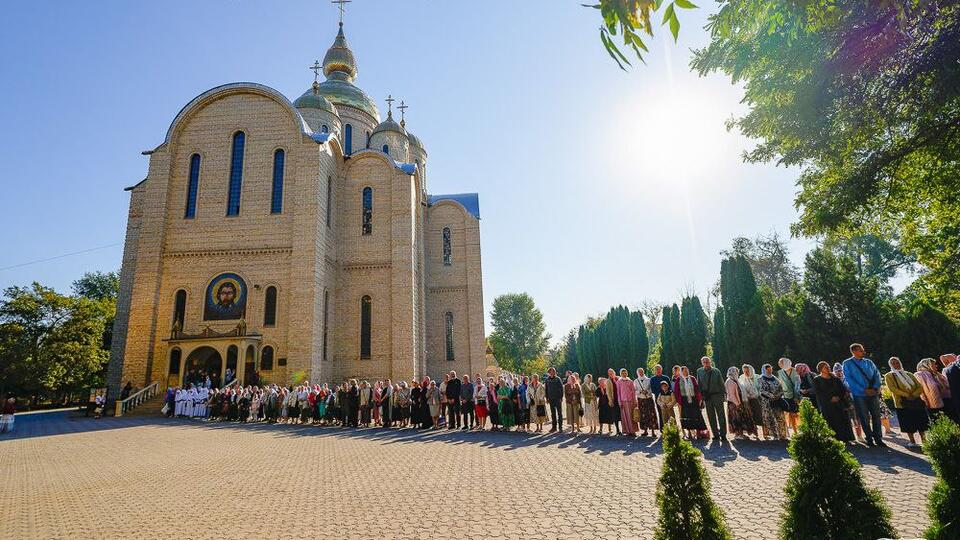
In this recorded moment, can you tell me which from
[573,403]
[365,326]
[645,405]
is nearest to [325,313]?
[365,326]

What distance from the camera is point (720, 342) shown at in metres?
24.4

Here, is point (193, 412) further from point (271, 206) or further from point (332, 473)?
point (332, 473)

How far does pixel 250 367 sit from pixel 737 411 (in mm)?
17267

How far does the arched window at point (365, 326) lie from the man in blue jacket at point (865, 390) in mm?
18631

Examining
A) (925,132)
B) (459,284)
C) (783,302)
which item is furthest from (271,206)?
(783,302)

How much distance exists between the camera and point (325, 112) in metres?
28.7

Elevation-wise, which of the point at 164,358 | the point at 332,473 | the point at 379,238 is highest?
the point at 379,238

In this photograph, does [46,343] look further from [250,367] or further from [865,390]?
[865,390]

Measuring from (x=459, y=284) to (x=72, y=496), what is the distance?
23.4m

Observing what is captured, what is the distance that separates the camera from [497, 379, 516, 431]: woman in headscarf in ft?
42.0

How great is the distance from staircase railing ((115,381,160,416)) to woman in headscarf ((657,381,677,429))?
Result: 18.8 meters

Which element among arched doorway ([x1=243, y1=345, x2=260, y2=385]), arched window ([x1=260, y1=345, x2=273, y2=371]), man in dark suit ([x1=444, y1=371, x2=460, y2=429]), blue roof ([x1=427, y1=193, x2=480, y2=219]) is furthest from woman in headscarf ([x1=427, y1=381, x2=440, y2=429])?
blue roof ([x1=427, y1=193, x2=480, y2=219])

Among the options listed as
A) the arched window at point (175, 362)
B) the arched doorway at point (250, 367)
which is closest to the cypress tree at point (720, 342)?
the arched doorway at point (250, 367)

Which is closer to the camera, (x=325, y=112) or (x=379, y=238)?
(x=379, y=238)
